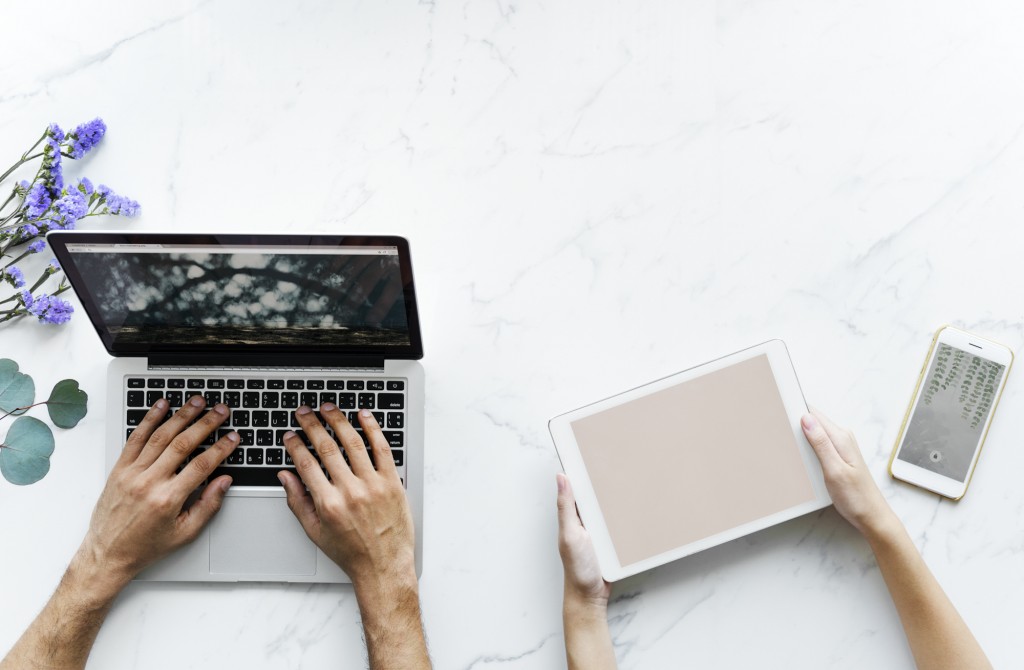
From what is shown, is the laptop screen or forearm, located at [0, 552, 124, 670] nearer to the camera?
the laptop screen

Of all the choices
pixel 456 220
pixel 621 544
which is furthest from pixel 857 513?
pixel 456 220

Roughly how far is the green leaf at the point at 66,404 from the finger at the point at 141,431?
0.10 m

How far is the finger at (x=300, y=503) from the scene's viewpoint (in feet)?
2.97

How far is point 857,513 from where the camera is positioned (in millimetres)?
916

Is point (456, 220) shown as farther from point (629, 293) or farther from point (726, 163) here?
point (726, 163)

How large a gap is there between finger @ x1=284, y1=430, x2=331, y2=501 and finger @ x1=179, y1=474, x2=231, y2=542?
9cm

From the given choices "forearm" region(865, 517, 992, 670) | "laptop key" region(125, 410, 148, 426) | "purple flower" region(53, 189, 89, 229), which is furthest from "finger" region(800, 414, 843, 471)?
"purple flower" region(53, 189, 89, 229)

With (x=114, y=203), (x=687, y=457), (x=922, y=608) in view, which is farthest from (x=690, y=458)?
(x=114, y=203)

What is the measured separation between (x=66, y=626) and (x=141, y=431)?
0.26m

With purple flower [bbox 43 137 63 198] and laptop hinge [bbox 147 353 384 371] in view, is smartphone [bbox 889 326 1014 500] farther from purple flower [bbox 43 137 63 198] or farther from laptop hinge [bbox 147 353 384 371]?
purple flower [bbox 43 137 63 198]

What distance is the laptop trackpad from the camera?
0.92 meters

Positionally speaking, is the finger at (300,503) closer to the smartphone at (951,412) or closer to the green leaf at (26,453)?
the green leaf at (26,453)

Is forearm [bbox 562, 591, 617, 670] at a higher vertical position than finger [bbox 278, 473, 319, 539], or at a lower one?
lower

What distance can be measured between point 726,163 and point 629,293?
0.21 metres
